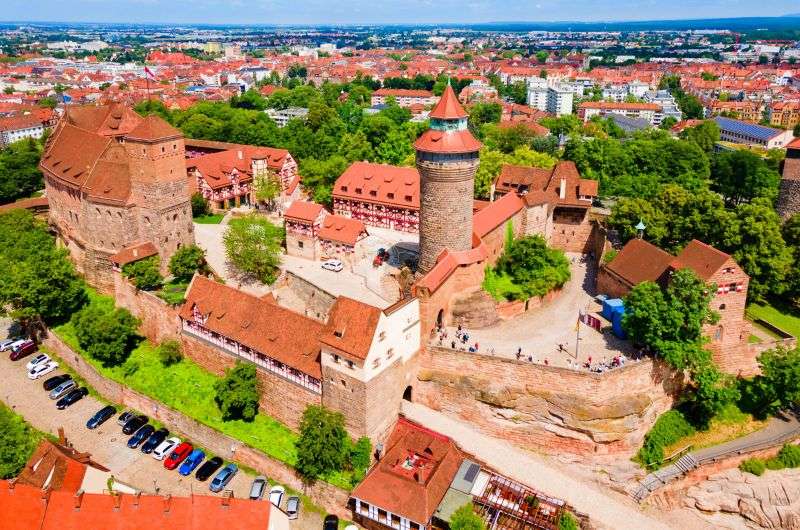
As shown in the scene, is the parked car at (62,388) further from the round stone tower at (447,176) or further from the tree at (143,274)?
the round stone tower at (447,176)

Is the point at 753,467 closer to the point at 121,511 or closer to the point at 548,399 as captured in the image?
the point at 548,399

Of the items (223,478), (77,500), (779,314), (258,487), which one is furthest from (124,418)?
(779,314)

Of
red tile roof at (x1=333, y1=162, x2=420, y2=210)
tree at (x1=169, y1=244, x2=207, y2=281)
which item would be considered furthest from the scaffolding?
red tile roof at (x1=333, y1=162, x2=420, y2=210)

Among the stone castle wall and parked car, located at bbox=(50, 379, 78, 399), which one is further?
parked car, located at bbox=(50, 379, 78, 399)

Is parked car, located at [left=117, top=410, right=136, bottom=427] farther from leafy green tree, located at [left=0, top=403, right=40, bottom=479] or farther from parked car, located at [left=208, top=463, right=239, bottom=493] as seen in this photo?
parked car, located at [left=208, top=463, right=239, bottom=493]

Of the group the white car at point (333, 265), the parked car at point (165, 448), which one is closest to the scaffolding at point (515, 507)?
the parked car at point (165, 448)
